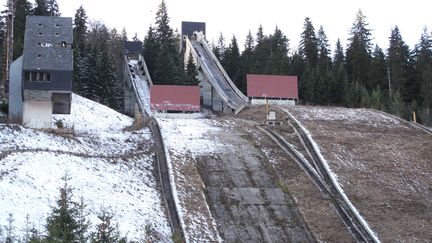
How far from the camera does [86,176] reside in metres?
24.4

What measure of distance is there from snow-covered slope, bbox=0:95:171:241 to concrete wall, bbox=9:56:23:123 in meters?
4.62

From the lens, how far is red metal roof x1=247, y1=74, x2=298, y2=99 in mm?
51125

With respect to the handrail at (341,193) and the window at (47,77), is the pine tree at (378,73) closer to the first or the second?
the handrail at (341,193)

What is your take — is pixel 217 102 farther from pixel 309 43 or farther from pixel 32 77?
pixel 32 77

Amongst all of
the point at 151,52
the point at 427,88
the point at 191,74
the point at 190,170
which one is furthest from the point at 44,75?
the point at 151,52

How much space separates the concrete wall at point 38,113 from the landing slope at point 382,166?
598 inches

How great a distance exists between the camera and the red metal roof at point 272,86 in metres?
51.1

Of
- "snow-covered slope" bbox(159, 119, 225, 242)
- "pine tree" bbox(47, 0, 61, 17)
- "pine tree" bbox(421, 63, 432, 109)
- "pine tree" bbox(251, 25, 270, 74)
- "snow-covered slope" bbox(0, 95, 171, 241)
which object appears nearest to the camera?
"snow-covered slope" bbox(0, 95, 171, 241)

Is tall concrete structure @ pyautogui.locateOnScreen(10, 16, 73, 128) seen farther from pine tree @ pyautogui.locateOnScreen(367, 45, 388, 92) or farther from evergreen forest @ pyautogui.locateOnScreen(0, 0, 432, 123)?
pine tree @ pyautogui.locateOnScreen(367, 45, 388, 92)

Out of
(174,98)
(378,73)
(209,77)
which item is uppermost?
(378,73)

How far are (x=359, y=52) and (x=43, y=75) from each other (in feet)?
148

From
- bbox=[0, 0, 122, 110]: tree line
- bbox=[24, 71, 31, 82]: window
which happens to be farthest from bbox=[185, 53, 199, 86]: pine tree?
bbox=[24, 71, 31, 82]: window

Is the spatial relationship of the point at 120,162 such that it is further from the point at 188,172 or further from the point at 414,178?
the point at 414,178

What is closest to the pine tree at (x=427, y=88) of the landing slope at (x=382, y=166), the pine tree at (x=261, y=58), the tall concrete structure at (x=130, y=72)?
the landing slope at (x=382, y=166)
